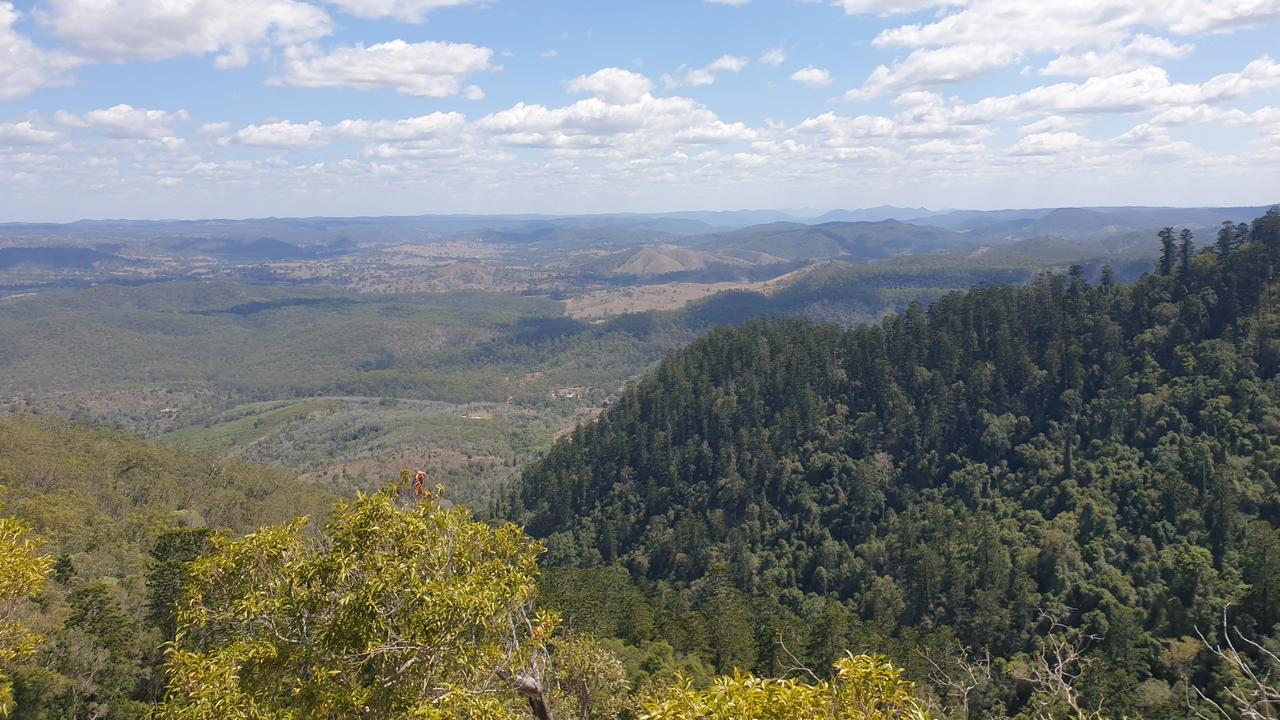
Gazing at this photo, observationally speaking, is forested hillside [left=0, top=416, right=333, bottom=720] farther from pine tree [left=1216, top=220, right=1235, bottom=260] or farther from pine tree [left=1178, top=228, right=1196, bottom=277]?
pine tree [left=1216, top=220, right=1235, bottom=260]

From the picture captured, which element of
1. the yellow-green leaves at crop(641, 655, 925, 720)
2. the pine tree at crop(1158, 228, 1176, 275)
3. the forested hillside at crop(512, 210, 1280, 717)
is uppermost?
the pine tree at crop(1158, 228, 1176, 275)

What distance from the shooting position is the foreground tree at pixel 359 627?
35.5 feet

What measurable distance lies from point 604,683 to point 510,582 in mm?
9747

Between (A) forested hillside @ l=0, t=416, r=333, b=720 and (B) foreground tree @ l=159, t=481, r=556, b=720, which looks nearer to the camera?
(B) foreground tree @ l=159, t=481, r=556, b=720

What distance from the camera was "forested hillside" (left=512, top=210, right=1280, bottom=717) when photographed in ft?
179

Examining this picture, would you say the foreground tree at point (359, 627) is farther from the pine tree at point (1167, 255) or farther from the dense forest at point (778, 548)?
the pine tree at point (1167, 255)

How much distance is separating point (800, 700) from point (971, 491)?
8005 centimetres

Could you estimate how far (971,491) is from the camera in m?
79.6

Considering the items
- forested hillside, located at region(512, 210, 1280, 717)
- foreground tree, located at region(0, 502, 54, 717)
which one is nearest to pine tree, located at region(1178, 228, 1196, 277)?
forested hillside, located at region(512, 210, 1280, 717)

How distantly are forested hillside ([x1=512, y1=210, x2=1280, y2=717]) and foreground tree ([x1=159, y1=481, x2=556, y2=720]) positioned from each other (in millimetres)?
38136

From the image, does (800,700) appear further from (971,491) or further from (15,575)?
(971,491)

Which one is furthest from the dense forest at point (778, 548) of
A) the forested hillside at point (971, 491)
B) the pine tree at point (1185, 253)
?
the pine tree at point (1185, 253)

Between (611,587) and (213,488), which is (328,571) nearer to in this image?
(611,587)

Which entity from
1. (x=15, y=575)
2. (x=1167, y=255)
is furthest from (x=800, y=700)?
(x=1167, y=255)
